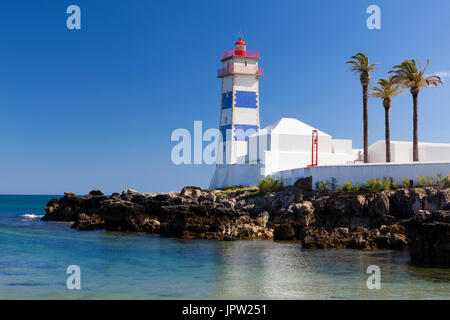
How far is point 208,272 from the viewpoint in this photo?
17.9 meters

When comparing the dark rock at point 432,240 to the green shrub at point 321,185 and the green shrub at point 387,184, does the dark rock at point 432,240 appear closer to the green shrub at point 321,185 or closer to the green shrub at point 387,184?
the green shrub at point 387,184

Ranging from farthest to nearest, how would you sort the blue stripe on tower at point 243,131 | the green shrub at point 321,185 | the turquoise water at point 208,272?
1. the blue stripe on tower at point 243,131
2. the green shrub at point 321,185
3. the turquoise water at point 208,272

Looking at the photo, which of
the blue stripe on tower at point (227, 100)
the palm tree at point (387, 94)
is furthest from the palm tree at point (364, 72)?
the blue stripe on tower at point (227, 100)

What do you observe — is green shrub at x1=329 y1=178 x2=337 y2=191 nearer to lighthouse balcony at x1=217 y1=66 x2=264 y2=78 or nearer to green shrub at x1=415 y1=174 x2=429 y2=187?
→ green shrub at x1=415 y1=174 x2=429 y2=187

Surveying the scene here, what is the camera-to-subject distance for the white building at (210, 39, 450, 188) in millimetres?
42188

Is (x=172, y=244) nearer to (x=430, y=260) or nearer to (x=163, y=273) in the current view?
(x=163, y=273)

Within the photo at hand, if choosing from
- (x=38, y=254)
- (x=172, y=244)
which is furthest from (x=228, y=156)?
(x=38, y=254)

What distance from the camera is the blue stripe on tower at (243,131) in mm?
47344

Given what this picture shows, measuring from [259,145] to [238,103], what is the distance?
18.8ft

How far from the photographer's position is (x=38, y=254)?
75.9 ft

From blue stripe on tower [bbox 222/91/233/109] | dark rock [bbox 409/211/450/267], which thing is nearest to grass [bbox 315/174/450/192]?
dark rock [bbox 409/211/450/267]

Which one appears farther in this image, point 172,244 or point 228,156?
point 228,156

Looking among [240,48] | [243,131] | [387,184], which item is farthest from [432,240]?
[240,48]
